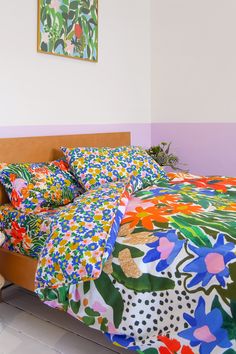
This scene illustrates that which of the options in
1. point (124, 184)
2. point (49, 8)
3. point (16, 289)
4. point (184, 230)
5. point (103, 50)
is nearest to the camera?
point (184, 230)

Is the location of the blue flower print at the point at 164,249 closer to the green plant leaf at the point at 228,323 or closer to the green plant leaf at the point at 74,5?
the green plant leaf at the point at 228,323

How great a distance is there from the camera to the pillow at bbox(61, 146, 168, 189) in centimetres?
228

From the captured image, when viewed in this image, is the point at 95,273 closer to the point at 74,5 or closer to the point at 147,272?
the point at 147,272

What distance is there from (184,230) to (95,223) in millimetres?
365

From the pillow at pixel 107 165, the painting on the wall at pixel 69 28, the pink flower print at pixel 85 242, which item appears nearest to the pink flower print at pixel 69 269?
the pink flower print at pixel 85 242

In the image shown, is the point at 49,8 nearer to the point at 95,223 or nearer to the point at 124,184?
the point at 124,184

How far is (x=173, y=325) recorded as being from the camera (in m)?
1.43

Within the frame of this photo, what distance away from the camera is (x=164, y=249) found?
1.51 m

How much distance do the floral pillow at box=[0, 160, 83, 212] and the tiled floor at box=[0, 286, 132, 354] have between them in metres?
0.54

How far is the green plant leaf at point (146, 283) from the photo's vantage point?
1453mm

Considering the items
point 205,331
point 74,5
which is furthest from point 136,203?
point 74,5

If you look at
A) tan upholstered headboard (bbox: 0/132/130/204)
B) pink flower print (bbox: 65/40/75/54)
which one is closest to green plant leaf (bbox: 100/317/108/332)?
tan upholstered headboard (bbox: 0/132/130/204)

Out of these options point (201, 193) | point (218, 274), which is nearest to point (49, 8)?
point (201, 193)

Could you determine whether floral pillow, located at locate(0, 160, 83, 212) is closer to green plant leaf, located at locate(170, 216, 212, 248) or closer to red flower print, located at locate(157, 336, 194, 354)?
green plant leaf, located at locate(170, 216, 212, 248)
